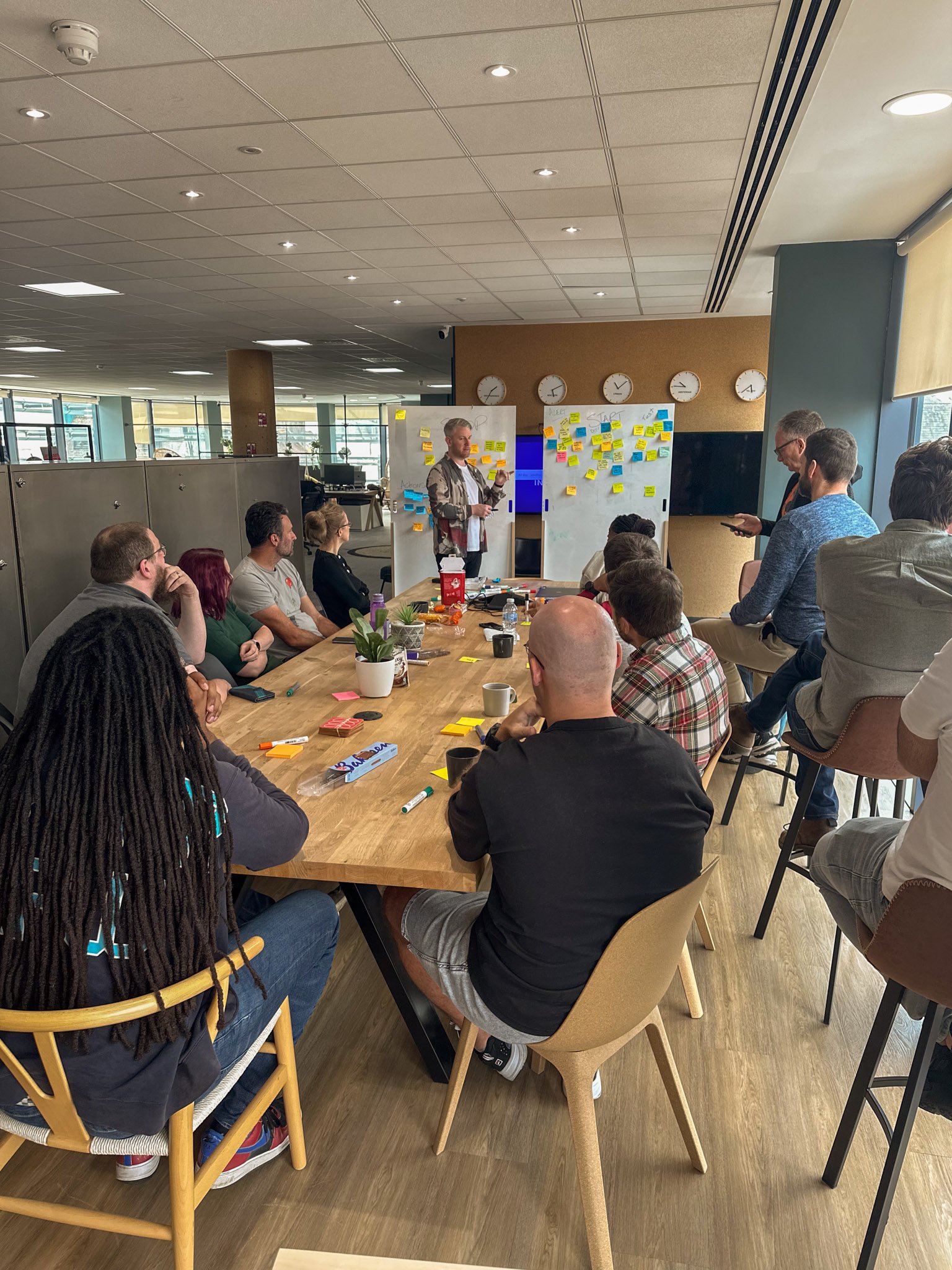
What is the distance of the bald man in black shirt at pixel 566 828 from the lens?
4.70ft

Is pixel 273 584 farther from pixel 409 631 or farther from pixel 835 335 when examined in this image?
pixel 835 335

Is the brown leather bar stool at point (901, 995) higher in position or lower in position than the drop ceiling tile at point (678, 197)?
lower

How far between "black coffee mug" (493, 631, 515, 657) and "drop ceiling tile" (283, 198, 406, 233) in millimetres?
2599

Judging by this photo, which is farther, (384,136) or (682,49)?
(384,136)

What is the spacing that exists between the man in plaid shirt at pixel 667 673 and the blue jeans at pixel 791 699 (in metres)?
0.58

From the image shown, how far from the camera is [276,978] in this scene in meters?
1.62

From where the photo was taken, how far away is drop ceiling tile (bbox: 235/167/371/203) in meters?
3.94

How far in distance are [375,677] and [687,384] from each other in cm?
705

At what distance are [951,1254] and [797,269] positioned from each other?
502 centimetres

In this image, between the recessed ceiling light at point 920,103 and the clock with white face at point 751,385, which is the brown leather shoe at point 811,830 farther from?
the clock with white face at point 751,385

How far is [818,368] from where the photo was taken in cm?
514

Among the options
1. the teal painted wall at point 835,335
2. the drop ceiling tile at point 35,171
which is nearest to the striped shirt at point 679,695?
the drop ceiling tile at point 35,171

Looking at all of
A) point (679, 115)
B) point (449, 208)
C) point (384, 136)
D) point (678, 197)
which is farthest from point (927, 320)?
A: point (384, 136)

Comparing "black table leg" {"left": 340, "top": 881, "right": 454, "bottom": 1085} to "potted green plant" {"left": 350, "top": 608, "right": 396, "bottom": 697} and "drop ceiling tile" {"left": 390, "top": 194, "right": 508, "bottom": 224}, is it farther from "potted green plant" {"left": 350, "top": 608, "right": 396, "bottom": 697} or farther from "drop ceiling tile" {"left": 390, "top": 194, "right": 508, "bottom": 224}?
"drop ceiling tile" {"left": 390, "top": 194, "right": 508, "bottom": 224}
